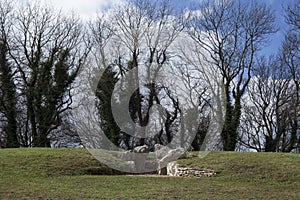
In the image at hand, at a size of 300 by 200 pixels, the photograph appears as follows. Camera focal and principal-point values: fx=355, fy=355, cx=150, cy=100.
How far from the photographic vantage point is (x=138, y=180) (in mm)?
13953

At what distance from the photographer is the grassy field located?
34.8 ft

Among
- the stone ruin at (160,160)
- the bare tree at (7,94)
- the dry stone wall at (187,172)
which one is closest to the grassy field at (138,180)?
the dry stone wall at (187,172)

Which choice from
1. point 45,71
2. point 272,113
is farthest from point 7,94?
point 272,113

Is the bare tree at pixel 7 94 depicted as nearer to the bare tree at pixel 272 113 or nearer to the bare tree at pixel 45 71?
the bare tree at pixel 45 71

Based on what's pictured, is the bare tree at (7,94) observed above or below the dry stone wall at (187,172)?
above

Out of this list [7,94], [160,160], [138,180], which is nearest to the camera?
[138,180]

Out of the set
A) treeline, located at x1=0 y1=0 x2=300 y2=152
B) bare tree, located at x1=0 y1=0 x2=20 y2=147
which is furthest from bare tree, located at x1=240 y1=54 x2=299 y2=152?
bare tree, located at x1=0 y1=0 x2=20 y2=147

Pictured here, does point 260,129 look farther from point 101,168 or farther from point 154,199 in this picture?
point 154,199

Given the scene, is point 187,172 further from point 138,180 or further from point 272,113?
point 272,113

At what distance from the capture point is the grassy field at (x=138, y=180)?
10.6 meters

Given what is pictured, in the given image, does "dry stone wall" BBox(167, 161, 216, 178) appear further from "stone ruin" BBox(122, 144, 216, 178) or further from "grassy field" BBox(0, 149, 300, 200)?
"grassy field" BBox(0, 149, 300, 200)

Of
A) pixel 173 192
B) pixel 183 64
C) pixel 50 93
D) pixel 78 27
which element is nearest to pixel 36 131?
pixel 50 93

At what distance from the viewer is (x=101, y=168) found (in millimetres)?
16750

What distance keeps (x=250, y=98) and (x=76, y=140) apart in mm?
17403
